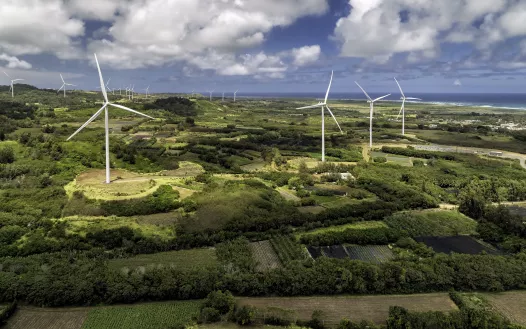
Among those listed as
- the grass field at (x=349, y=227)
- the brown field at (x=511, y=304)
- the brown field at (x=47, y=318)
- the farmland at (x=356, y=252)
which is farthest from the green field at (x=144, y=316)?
the brown field at (x=511, y=304)

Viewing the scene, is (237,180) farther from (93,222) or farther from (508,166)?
(508,166)

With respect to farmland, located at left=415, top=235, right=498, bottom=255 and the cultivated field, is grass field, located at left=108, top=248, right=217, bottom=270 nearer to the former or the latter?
the cultivated field

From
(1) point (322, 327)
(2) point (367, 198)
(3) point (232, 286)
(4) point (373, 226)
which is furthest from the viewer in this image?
(2) point (367, 198)

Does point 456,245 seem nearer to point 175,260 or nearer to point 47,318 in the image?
point 175,260

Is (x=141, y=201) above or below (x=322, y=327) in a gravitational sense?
above

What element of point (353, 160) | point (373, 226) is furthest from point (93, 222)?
point (353, 160)
